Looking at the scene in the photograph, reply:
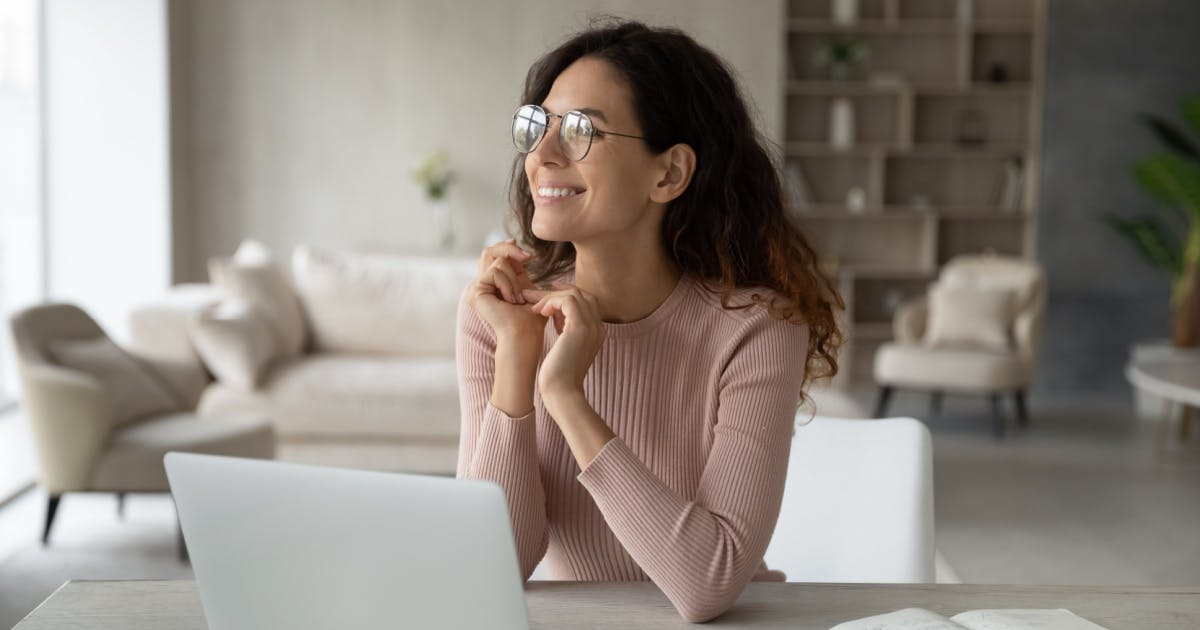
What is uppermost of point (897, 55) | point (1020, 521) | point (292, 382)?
point (897, 55)

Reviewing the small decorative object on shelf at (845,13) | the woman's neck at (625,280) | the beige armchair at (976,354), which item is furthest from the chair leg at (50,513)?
the small decorative object on shelf at (845,13)

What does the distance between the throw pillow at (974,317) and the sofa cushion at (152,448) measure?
11.9 feet

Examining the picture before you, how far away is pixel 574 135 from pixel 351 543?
2.03 feet

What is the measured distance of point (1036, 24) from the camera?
23.3 ft

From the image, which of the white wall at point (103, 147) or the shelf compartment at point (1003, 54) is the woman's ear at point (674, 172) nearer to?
the white wall at point (103, 147)

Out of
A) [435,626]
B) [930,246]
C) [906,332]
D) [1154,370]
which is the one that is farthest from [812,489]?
[930,246]

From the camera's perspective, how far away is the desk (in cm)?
115

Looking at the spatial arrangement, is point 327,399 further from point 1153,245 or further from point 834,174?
point 1153,245

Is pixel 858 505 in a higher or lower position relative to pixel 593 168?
lower

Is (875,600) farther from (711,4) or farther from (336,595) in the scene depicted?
(711,4)

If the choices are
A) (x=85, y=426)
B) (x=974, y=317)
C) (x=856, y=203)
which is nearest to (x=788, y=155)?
(x=856, y=203)

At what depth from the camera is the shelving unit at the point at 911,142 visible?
23.5 feet

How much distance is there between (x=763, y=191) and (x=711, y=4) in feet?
18.6

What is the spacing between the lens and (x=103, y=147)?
605 cm
